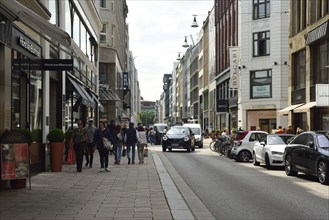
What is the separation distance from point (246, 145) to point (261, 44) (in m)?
25.0

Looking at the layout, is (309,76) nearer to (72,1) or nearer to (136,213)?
(72,1)

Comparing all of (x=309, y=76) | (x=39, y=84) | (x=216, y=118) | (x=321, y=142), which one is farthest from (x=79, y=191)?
(x=216, y=118)

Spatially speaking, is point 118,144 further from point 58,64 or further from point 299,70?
point 299,70

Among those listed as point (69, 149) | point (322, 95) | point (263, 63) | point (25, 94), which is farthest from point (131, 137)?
point (263, 63)

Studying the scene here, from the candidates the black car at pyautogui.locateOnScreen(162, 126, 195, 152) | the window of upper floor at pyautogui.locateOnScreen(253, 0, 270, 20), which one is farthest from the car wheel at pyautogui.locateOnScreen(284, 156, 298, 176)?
the window of upper floor at pyautogui.locateOnScreen(253, 0, 270, 20)

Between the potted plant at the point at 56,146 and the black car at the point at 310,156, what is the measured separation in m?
7.65

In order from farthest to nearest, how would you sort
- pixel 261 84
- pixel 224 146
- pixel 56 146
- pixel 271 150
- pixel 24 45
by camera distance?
pixel 261 84
pixel 224 146
pixel 271 150
pixel 56 146
pixel 24 45

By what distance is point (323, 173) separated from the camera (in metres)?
15.1

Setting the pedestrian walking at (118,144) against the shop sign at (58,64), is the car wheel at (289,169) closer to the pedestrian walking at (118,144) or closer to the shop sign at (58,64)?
the pedestrian walking at (118,144)

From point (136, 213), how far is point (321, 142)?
29.2 ft

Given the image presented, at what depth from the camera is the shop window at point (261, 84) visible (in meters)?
47.3

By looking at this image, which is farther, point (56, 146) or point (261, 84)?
point (261, 84)

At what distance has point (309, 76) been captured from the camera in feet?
111

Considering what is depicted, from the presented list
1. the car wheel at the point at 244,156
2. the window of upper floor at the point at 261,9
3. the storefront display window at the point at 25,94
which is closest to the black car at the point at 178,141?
the car wheel at the point at 244,156
